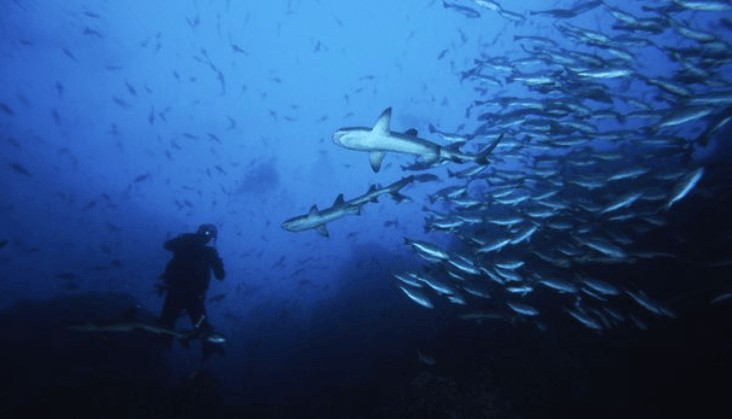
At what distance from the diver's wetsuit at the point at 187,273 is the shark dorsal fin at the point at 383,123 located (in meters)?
6.97

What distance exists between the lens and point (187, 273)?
996 cm

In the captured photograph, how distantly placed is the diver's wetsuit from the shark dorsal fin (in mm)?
6969

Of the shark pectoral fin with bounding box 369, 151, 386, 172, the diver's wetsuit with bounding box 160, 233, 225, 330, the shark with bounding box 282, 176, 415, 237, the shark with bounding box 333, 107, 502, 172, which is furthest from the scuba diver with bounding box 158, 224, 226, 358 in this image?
the shark with bounding box 333, 107, 502, 172

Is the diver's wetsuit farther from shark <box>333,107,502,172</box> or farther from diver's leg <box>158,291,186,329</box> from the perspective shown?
shark <box>333,107,502,172</box>

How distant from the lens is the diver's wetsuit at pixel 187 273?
9938 mm

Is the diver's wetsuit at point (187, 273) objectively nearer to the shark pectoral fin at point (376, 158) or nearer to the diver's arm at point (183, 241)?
the diver's arm at point (183, 241)

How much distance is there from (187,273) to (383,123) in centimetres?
772

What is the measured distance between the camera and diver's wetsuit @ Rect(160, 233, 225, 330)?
9938 millimetres

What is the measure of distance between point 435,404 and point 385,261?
46.6 ft

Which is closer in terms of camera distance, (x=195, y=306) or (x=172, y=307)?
(x=172, y=307)

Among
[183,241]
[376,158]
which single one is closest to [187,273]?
[183,241]

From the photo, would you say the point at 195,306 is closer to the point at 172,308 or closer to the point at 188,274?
the point at 172,308

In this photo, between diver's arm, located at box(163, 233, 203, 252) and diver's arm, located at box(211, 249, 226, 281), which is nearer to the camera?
diver's arm, located at box(211, 249, 226, 281)

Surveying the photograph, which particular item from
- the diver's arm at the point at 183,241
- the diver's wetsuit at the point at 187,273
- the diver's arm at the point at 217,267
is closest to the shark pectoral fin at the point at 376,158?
the diver's arm at the point at 217,267
